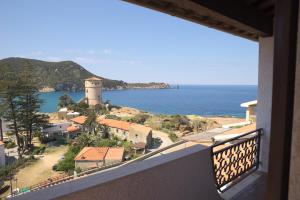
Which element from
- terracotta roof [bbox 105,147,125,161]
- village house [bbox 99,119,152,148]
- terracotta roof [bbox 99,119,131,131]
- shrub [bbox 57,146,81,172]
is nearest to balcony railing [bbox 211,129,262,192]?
terracotta roof [bbox 105,147,125,161]

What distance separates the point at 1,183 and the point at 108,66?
5644 centimetres

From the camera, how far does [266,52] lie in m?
3.44

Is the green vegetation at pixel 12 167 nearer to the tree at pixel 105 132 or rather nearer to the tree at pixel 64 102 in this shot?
the tree at pixel 105 132

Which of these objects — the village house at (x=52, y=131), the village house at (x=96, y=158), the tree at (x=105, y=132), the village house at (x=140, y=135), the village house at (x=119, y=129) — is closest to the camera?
the village house at (x=96, y=158)

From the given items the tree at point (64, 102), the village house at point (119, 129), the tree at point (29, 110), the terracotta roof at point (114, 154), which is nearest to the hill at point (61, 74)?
the tree at point (64, 102)

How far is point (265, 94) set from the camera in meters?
3.51

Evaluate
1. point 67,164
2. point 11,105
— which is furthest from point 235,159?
point 11,105

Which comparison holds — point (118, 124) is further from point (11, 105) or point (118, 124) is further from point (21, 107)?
point (11, 105)

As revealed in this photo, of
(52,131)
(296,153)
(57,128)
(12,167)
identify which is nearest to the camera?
(296,153)

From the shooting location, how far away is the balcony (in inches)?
54.7

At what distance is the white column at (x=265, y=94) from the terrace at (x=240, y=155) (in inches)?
0.6

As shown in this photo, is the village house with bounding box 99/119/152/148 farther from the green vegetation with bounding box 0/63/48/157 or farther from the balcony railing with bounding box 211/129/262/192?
the balcony railing with bounding box 211/129/262/192

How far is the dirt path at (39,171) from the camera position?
61.2 feet

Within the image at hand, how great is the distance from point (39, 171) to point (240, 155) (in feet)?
71.9
